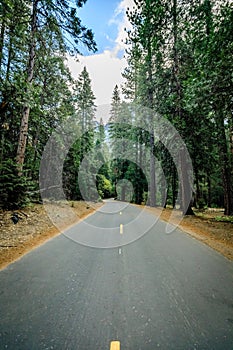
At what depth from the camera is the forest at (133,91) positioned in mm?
6875

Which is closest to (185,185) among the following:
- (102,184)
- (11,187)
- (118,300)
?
(11,187)

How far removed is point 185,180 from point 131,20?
11107 mm

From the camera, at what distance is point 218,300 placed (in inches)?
122

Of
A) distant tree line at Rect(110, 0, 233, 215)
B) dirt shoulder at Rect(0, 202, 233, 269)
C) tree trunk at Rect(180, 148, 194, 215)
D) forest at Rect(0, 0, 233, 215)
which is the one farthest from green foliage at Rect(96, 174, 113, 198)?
dirt shoulder at Rect(0, 202, 233, 269)

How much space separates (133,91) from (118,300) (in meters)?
26.6

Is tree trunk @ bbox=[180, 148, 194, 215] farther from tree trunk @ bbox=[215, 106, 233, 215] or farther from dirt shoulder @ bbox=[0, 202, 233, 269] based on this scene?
dirt shoulder @ bbox=[0, 202, 233, 269]

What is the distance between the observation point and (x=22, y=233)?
23.2 ft

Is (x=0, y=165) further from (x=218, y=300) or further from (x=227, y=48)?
(x=227, y=48)

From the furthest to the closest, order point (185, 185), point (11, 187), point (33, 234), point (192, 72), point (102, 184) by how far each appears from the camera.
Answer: point (102, 184)
point (185, 185)
point (192, 72)
point (11, 187)
point (33, 234)

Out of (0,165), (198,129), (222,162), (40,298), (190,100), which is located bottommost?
(40,298)

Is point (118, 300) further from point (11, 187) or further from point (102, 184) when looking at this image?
point (102, 184)

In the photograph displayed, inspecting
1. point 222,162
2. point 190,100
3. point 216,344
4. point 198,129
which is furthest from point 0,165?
point 222,162

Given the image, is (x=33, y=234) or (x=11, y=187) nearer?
(x=33, y=234)

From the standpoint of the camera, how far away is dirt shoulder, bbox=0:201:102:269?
17.6 feet
